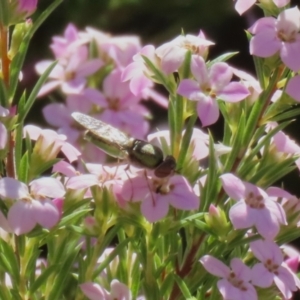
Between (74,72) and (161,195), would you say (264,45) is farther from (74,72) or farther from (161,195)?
(74,72)

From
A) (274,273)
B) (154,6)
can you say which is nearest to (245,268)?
(274,273)

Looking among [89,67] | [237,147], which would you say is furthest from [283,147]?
[89,67]

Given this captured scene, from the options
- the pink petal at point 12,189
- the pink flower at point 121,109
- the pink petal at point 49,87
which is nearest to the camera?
the pink petal at point 12,189

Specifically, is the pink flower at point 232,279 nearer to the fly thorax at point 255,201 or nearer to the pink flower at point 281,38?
the fly thorax at point 255,201

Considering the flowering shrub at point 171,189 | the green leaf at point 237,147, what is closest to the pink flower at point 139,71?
the flowering shrub at point 171,189

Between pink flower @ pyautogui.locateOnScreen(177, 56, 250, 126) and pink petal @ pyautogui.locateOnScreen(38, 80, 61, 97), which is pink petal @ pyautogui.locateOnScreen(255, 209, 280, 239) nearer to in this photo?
pink flower @ pyautogui.locateOnScreen(177, 56, 250, 126)

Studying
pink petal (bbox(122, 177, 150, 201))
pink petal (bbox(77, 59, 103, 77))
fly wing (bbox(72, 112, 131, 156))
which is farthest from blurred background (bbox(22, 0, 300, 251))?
pink petal (bbox(122, 177, 150, 201))

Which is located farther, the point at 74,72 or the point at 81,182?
the point at 74,72
